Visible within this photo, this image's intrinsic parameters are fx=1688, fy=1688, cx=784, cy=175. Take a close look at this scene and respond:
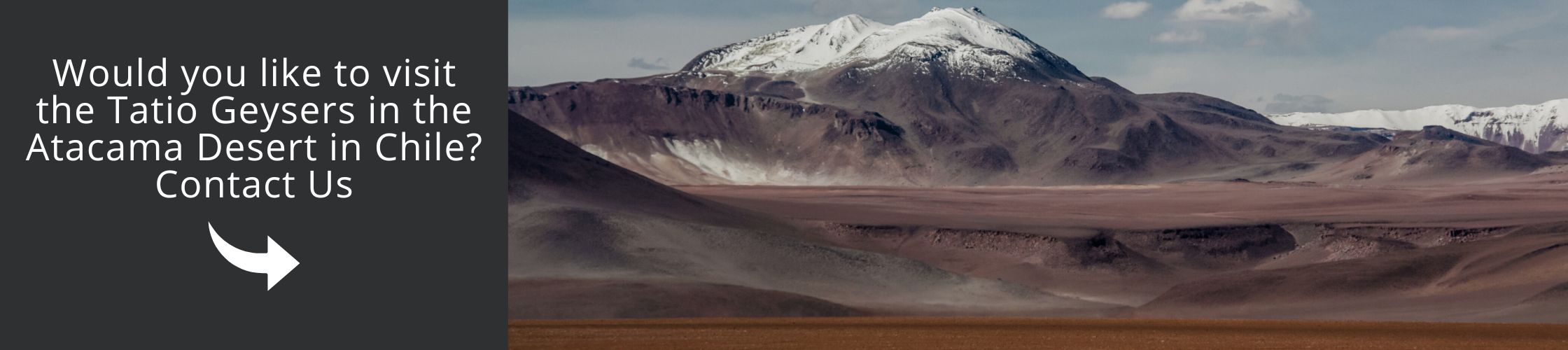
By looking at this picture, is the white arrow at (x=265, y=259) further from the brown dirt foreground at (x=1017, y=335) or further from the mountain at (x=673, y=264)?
the mountain at (x=673, y=264)

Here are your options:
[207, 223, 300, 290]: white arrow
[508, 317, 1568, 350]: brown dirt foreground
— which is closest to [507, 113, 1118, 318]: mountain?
[508, 317, 1568, 350]: brown dirt foreground

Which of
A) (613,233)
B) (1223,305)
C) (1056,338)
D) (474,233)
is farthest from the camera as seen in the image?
(613,233)

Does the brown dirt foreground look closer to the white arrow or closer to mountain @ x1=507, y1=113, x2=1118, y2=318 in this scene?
the white arrow

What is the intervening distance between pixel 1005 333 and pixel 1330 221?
74.0 metres

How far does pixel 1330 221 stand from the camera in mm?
111500

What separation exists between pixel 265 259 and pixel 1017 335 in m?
23.5

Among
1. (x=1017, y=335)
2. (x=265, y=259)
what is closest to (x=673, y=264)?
(x=1017, y=335)

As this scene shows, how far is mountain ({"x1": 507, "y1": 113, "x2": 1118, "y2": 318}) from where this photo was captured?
67.7 m

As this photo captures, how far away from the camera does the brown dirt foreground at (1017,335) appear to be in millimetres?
39250

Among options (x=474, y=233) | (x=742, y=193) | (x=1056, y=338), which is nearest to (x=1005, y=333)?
(x=1056, y=338)

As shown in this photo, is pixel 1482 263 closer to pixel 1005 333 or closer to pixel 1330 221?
pixel 1330 221

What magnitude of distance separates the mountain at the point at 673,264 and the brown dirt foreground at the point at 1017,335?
49.9 feet

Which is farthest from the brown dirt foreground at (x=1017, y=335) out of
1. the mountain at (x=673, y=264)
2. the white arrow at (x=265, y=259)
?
the mountain at (x=673, y=264)

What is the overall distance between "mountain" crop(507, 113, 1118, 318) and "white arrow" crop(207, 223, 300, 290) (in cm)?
3845
